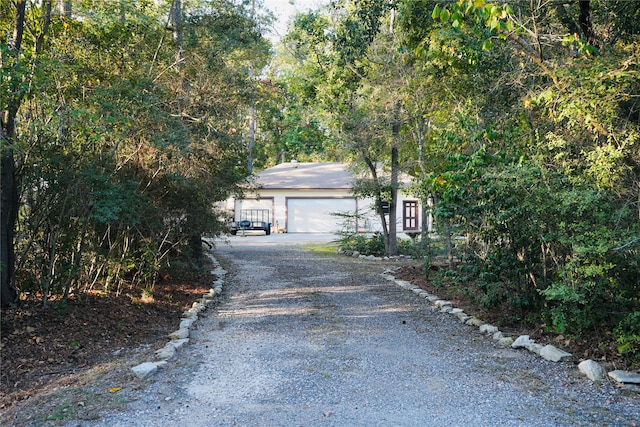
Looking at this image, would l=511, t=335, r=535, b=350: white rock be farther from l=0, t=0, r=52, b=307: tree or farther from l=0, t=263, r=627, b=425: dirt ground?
l=0, t=0, r=52, b=307: tree

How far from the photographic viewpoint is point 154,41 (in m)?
8.27

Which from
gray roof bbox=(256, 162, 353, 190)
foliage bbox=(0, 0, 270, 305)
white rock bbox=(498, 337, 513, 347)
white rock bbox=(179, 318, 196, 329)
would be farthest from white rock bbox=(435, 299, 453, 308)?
gray roof bbox=(256, 162, 353, 190)

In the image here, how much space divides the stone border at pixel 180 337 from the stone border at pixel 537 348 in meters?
3.43

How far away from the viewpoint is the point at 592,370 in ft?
15.1

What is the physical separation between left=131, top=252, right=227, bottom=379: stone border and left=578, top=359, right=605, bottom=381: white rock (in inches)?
147

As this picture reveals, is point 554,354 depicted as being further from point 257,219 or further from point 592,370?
point 257,219

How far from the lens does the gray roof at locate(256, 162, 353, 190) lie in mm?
25359

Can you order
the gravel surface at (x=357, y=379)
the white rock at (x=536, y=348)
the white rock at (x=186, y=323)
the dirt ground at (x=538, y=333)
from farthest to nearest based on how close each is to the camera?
the white rock at (x=186, y=323), the white rock at (x=536, y=348), the dirt ground at (x=538, y=333), the gravel surface at (x=357, y=379)

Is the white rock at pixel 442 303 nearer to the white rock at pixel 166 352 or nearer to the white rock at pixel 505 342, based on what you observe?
the white rock at pixel 505 342

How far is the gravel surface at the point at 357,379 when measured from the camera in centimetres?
376

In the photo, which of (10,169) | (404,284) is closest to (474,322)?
(404,284)

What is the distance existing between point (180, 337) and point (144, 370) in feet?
4.48

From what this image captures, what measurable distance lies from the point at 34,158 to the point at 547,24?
666 cm

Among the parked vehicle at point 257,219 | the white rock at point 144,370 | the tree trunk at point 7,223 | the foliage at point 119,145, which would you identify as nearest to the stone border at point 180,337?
the white rock at point 144,370
